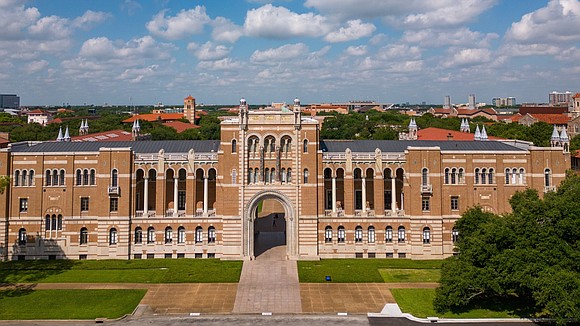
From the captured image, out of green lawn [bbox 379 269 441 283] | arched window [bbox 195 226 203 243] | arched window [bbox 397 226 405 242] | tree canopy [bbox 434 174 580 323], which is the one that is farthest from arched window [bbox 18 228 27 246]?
tree canopy [bbox 434 174 580 323]

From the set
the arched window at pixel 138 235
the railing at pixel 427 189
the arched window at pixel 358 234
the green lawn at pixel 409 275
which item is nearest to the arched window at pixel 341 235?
the arched window at pixel 358 234

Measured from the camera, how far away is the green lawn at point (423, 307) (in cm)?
4141

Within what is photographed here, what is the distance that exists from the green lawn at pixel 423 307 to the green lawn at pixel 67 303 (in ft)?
78.1

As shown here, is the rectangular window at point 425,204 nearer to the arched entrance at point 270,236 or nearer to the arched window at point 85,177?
the arched entrance at point 270,236

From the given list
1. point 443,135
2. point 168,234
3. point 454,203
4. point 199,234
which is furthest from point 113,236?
point 443,135

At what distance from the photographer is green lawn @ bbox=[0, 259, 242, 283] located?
51906mm

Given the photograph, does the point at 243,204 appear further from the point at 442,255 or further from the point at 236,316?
the point at 442,255

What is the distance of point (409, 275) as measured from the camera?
175 feet

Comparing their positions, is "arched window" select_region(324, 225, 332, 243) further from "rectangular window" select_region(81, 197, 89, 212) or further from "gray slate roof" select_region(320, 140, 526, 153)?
"rectangular window" select_region(81, 197, 89, 212)

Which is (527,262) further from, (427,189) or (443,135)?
(443,135)

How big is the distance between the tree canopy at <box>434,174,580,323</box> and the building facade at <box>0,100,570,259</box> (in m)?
16.5

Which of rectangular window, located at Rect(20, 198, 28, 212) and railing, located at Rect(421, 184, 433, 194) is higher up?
railing, located at Rect(421, 184, 433, 194)

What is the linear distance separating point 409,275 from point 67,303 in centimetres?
3344

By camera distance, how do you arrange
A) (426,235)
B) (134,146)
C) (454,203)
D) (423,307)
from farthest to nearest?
(134,146) → (454,203) → (426,235) → (423,307)
